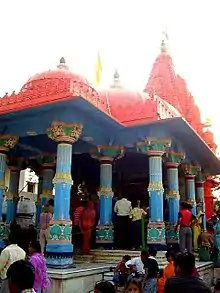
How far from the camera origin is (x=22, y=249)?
446cm

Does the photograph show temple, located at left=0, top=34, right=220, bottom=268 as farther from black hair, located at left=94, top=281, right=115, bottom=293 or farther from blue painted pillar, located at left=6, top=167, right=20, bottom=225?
black hair, located at left=94, top=281, right=115, bottom=293

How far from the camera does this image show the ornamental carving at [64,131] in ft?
28.1

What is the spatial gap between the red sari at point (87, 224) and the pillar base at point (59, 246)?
199 cm

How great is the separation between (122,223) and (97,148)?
7.50 feet

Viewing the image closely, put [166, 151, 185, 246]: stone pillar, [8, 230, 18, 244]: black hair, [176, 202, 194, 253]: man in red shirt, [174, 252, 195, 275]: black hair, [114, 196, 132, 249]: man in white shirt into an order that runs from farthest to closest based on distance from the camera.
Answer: [166, 151, 185, 246]: stone pillar → [114, 196, 132, 249]: man in white shirt → [176, 202, 194, 253]: man in red shirt → [8, 230, 18, 244]: black hair → [174, 252, 195, 275]: black hair

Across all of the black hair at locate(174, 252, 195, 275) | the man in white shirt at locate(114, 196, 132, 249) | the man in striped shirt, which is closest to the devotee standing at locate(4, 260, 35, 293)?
the black hair at locate(174, 252, 195, 275)

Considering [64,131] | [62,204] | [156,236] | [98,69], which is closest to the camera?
[62,204]

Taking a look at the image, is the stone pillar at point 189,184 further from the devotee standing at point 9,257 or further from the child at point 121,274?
the devotee standing at point 9,257

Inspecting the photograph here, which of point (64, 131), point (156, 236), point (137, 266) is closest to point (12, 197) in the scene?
point (64, 131)

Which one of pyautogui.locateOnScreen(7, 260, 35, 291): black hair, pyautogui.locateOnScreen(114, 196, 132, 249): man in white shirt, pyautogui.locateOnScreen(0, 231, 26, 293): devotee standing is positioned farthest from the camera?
pyautogui.locateOnScreen(114, 196, 132, 249): man in white shirt

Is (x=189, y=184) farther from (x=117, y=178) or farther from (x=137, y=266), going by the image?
(x=137, y=266)

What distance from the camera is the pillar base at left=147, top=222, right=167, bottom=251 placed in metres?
9.87

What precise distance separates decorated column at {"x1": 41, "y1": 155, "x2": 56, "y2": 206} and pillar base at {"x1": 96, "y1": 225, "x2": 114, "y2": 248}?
8.17 ft

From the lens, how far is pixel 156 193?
10047 mm
